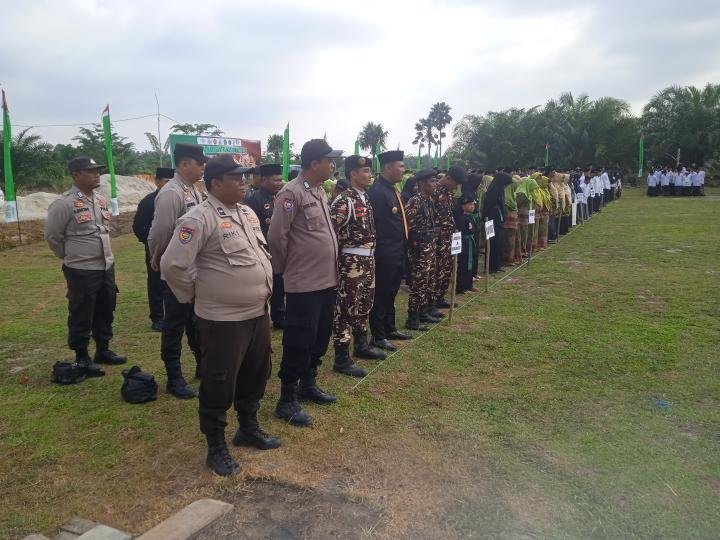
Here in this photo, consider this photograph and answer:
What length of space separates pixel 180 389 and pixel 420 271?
9.45ft

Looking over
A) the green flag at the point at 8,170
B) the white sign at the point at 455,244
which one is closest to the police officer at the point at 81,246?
the white sign at the point at 455,244

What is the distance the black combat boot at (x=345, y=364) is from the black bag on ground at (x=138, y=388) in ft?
4.96

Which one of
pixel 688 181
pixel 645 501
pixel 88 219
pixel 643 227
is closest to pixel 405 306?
pixel 88 219

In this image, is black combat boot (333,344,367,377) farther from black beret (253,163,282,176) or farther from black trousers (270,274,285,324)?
black beret (253,163,282,176)

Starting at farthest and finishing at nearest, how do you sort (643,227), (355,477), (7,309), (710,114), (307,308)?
1. (710,114)
2. (643,227)
3. (7,309)
4. (307,308)
5. (355,477)

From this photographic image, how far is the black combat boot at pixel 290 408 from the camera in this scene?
3.75 meters

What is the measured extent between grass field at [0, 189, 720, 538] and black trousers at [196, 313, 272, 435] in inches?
15.3

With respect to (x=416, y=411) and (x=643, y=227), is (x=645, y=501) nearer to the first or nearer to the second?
(x=416, y=411)

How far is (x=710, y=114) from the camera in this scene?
33188 mm

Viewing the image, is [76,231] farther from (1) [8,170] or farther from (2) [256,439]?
(1) [8,170]

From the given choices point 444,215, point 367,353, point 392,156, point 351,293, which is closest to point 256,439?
point 351,293

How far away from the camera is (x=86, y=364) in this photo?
15.4 ft

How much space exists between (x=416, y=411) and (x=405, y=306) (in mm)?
3369

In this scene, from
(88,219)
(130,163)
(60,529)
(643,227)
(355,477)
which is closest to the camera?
(60,529)
